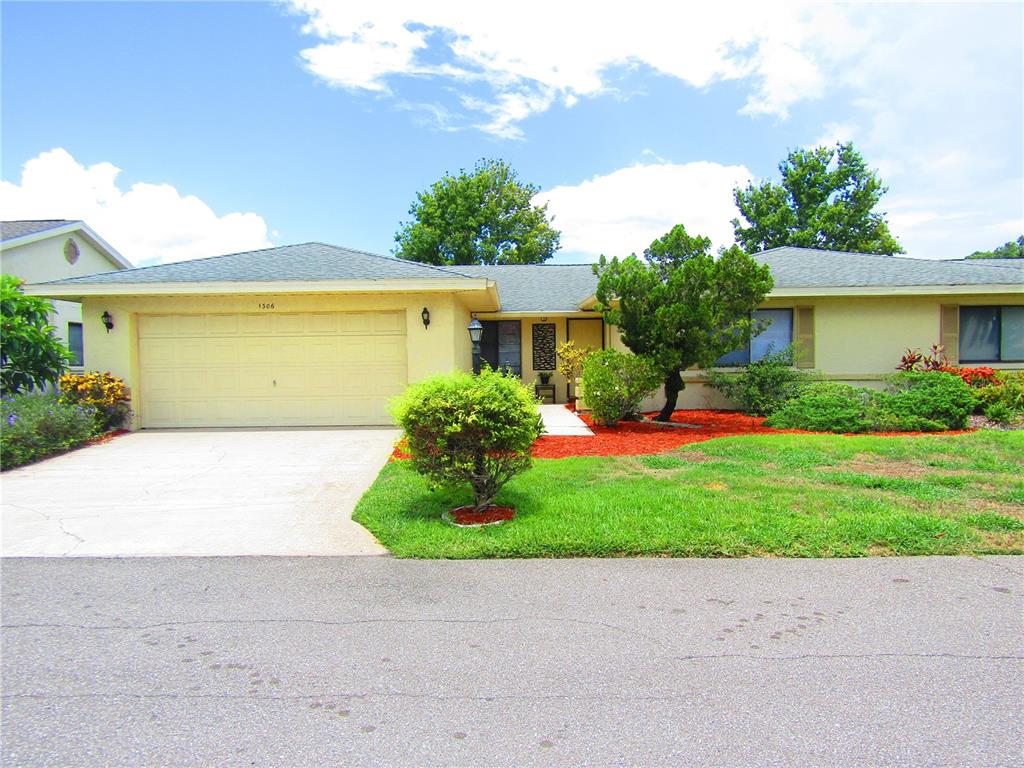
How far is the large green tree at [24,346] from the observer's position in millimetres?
11685

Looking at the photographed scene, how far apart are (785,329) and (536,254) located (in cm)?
2211

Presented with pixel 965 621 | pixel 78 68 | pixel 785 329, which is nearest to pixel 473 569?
pixel 965 621

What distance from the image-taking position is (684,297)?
11.6 metres

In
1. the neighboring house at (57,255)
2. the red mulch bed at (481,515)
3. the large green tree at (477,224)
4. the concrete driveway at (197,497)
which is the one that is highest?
the large green tree at (477,224)

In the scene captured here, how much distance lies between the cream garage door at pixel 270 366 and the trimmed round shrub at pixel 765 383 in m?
7.16

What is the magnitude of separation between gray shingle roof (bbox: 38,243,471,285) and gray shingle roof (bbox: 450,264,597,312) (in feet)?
10.1

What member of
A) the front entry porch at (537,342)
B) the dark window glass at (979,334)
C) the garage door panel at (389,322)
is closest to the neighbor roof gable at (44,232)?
the garage door panel at (389,322)

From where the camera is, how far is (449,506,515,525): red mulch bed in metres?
6.04

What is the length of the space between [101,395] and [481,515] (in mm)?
9608

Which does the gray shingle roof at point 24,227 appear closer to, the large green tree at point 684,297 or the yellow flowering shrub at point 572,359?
the yellow flowering shrub at point 572,359

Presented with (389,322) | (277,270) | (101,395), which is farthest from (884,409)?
(101,395)

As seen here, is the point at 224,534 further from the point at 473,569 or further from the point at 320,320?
the point at 320,320

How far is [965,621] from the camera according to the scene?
12.7ft

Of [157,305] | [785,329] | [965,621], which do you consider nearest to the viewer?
[965,621]
